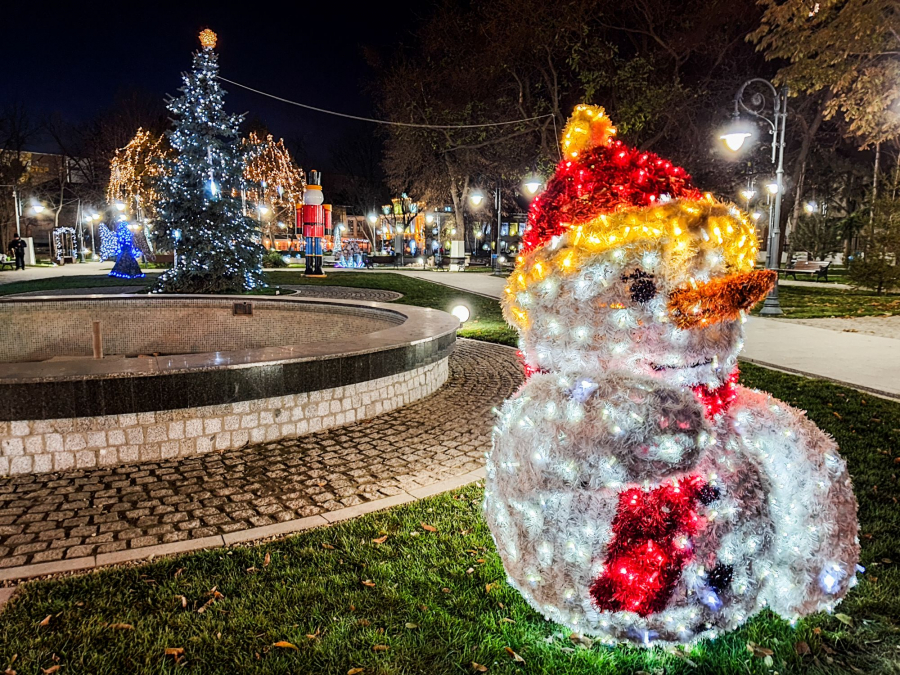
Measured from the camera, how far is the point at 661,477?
2051 millimetres

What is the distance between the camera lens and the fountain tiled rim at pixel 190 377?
4.52 m

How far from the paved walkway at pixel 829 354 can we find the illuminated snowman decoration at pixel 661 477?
6168 mm

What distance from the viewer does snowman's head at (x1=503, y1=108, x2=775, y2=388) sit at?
2.32 m

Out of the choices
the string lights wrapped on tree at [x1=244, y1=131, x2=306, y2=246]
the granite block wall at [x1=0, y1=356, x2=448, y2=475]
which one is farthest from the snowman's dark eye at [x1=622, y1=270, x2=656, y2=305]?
the string lights wrapped on tree at [x1=244, y1=131, x2=306, y2=246]

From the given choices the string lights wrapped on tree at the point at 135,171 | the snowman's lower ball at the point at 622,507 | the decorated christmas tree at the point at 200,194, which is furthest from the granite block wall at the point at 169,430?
the string lights wrapped on tree at the point at 135,171

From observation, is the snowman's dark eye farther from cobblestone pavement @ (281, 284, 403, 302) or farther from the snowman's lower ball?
cobblestone pavement @ (281, 284, 403, 302)

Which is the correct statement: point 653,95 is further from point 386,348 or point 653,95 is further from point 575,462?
point 575,462

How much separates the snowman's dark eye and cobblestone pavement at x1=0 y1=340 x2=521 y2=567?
2807 millimetres

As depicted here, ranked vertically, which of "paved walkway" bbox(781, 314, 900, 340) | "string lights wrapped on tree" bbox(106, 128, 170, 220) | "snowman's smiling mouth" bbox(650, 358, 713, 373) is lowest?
"paved walkway" bbox(781, 314, 900, 340)

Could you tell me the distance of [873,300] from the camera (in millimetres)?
18047

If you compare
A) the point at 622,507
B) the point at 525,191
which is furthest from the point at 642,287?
the point at 525,191

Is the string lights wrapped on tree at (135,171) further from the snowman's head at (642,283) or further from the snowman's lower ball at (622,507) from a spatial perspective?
the snowman's lower ball at (622,507)

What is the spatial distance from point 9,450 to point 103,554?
Answer: 185cm

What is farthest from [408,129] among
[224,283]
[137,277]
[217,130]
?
[137,277]
